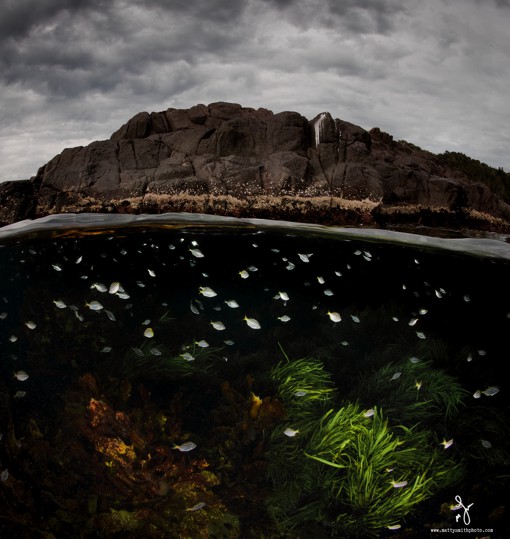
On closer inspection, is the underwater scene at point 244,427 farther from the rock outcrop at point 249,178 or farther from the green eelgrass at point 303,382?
the rock outcrop at point 249,178

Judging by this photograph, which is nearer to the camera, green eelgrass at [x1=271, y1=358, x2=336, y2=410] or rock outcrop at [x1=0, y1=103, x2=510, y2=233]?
green eelgrass at [x1=271, y1=358, x2=336, y2=410]

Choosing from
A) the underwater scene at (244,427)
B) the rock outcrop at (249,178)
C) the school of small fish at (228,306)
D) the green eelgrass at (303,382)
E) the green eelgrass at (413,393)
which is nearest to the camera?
the underwater scene at (244,427)

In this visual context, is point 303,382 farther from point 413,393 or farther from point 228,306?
point 228,306

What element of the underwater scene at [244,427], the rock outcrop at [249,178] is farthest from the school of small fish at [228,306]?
the rock outcrop at [249,178]

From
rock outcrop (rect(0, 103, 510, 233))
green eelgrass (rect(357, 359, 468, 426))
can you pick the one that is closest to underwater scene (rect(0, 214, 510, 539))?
green eelgrass (rect(357, 359, 468, 426))

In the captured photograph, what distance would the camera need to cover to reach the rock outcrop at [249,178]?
531 inches

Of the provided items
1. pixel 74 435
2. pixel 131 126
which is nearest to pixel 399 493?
pixel 74 435

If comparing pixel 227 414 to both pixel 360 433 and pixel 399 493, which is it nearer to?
pixel 360 433

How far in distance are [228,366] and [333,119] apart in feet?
38.8

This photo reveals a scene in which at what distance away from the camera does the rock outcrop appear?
13484mm

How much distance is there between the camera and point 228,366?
7652mm

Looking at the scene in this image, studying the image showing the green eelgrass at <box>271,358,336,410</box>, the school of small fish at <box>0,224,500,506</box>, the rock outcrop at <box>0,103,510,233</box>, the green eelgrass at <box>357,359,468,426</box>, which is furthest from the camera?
the rock outcrop at <box>0,103,510,233</box>

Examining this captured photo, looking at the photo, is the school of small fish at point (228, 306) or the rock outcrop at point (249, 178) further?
the rock outcrop at point (249, 178)

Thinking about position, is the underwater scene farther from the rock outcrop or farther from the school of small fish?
the rock outcrop
